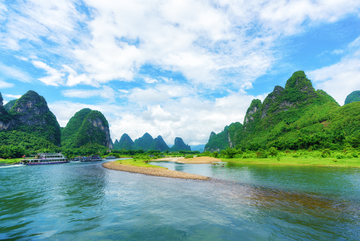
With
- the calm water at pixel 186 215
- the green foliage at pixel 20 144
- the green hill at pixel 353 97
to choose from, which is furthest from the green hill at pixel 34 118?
the green hill at pixel 353 97

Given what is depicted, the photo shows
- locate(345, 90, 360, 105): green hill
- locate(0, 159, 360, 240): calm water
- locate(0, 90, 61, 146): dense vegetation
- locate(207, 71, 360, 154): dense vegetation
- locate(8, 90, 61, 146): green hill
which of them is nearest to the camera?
locate(0, 159, 360, 240): calm water

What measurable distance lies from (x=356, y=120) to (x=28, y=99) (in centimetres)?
23252

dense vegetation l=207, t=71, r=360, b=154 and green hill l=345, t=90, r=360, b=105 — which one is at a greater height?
green hill l=345, t=90, r=360, b=105

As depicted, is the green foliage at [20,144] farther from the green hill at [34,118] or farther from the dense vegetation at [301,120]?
the dense vegetation at [301,120]

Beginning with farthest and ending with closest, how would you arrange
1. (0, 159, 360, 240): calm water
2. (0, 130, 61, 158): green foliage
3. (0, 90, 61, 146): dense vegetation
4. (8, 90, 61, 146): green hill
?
1. (8, 90, 61, 146): green hill
2. (0, 90, 61, 146): dense vegetation
3. (0, 130, 61, 158): green foliage
4. (0, 159, 360, 240): calm water

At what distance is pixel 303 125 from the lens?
99.8 metres

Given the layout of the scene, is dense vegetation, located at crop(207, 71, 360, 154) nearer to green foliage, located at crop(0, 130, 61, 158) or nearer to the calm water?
the calm water

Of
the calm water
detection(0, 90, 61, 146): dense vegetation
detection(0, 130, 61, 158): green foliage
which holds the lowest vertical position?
the calm water

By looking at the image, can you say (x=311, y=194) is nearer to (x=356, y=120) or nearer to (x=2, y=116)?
(x=356, y=120)

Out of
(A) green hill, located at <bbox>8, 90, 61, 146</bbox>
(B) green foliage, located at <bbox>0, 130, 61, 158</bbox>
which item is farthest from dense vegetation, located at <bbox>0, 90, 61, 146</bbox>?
(B) green foliage, located at <bbox>0, 130, 61, 158</bbox>

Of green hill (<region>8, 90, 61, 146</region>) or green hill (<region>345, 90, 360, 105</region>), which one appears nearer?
green hill (<region>8, 90, 61, 146</region>)

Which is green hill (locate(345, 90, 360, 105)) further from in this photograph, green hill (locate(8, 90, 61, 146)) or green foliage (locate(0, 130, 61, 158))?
green hill (locate(8, 90, 61, 146))

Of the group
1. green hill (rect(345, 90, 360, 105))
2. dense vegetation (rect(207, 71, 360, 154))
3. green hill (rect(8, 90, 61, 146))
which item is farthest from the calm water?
green hill (rect(345, 90, 360, 105))

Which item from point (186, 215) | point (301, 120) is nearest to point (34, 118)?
point (186, 215)
